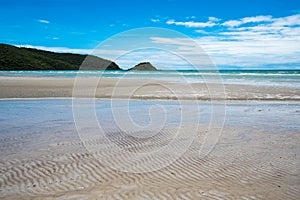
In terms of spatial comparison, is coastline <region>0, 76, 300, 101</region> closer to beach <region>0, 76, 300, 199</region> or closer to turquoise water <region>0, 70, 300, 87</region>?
beach <region>0, 76, 300, 199</region>

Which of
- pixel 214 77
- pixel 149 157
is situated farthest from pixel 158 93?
pixel 214 77

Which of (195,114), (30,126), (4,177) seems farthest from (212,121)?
(4,177)

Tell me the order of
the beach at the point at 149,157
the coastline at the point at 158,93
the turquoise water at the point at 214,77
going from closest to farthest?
1. the beach at the point at 149,157
2. the coastline at the point at 158,93
3. the turquoise water at the point at 214,77

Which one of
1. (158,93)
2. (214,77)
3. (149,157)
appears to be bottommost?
(149,157)

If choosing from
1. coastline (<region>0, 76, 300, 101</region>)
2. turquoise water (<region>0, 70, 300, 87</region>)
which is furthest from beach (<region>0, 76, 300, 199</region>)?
turquoise water (<region>0, 70, 300, 87</region>)

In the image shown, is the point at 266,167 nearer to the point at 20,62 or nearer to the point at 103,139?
the point at 103,139

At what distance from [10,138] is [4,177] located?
3.02m

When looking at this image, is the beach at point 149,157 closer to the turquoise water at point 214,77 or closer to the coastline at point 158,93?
the coastline at point 158,93

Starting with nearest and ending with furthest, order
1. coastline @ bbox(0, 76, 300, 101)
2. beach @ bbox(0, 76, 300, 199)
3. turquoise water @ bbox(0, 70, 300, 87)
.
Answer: beach @ bbox(0, 76, 300, 199), coastline @ bbox(0, 76, 300, 101), turquoise water @ bbox(0, 70, 300, 87)

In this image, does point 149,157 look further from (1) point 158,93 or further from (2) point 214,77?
(2) point 214,77

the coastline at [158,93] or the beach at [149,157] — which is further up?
the coastline at [158,93]

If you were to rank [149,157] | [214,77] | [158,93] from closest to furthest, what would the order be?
[149,157] < [158,93] < [214,77]

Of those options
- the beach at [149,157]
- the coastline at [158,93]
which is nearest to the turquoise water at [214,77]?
the coastline at [158,93]

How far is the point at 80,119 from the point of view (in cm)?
1095
